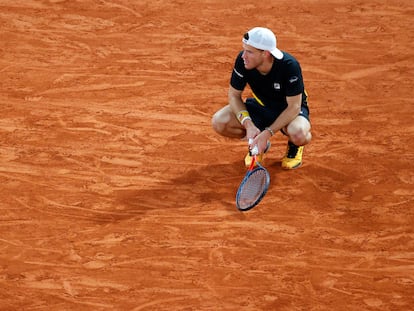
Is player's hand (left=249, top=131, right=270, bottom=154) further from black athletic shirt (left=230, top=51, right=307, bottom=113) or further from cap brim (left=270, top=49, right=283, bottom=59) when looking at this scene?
cap brim (left=270, top=49, right=283, bottom=59)

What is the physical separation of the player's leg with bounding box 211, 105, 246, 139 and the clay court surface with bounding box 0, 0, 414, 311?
28cm

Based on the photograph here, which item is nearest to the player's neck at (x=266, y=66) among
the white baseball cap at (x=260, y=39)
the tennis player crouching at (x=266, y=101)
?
the tennis player crouching at (x=266, y=101)

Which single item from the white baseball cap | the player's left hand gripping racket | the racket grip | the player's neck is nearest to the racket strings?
the player's left hand gripping racket

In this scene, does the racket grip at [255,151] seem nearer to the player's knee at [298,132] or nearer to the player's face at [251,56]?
the player's knee at [298,132]

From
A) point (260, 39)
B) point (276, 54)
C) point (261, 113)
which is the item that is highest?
point (260, 39)

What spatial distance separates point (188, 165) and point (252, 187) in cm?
98

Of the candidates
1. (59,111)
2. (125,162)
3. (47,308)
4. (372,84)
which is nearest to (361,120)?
(372,84)

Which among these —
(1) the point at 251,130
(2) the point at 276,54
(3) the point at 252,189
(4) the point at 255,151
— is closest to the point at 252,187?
(3) the point at 252,189

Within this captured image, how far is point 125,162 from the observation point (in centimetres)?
846

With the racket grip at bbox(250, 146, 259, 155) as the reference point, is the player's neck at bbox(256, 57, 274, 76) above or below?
above

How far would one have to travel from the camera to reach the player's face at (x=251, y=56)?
25.0ft

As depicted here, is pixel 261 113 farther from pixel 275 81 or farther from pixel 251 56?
pixel 251 56

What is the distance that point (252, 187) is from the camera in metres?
7.68

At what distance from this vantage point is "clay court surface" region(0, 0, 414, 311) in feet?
23.3
